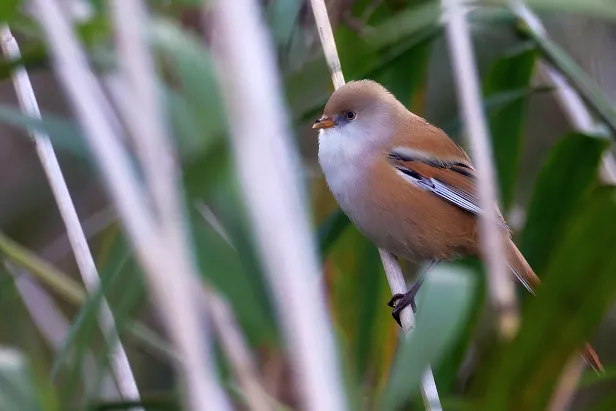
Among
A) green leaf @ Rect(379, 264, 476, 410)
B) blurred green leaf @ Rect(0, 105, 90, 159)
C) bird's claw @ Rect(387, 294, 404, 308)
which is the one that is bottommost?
bird's claw @ Rect(387, 294, 404, 308)

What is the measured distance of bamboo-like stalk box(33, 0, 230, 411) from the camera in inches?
39.0

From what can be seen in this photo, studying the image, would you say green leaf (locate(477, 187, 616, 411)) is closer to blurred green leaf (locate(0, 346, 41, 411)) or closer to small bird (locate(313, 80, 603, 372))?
blurred green leaf (locate(0, 346, 41, 411))

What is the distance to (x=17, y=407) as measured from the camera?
120 cm

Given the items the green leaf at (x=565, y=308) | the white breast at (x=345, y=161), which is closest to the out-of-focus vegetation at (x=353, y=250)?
the green leaf at (x=565, y=308)

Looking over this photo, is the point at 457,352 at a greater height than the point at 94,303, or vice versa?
the point at 94,303

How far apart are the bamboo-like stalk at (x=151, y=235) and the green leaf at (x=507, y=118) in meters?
1.25

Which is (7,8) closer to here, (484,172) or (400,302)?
(484,172)

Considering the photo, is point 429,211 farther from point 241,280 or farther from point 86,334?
point 86,334

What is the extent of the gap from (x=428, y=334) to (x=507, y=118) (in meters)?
1.13

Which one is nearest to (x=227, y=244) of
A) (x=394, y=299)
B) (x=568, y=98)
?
(x=394, y=299)

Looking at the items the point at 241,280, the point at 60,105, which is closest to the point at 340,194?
the point at 241,280

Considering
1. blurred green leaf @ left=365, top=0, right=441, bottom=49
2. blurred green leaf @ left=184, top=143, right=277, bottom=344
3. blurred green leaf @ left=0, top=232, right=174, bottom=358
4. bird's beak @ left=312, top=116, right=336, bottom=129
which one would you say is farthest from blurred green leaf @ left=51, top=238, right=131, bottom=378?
bird's beak @ left=312, top=116, right=336, bottom=129

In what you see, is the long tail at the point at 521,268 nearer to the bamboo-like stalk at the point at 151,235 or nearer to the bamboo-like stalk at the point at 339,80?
the bamboo-like stalk at the point at 339,80

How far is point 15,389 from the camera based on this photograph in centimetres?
120
